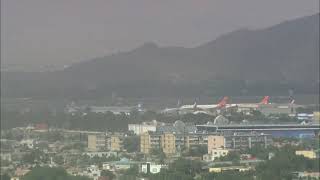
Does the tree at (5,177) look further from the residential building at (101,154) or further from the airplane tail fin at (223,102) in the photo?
the airplane tail fin at (223,102)

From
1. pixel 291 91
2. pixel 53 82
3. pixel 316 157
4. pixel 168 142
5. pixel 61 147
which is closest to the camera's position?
pixel 316 157

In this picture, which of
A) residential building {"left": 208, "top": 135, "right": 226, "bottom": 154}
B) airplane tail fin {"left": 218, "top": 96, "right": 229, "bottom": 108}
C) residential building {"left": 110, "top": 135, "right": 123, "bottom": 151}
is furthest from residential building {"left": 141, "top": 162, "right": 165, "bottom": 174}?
airplane tail fin {"left": 218, "top": 96, "right": 229, "bottom": 108}

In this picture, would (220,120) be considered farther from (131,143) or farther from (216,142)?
(216,142)

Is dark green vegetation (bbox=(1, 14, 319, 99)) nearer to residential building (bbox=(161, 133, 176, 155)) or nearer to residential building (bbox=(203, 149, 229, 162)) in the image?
residential building (bbox=(161, 133, 176, 155))

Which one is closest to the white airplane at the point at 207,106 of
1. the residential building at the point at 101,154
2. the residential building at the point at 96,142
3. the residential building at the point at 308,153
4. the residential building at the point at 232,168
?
the residential building at the point at 96,142

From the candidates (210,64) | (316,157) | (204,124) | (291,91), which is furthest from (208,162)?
(210,64)

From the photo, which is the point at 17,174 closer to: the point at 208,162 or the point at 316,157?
the point at 208,162
